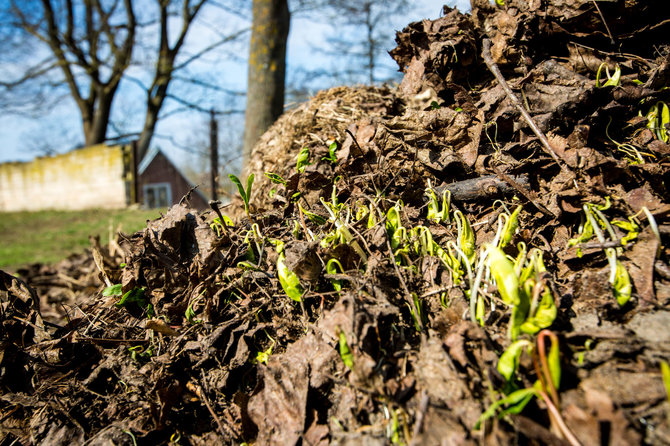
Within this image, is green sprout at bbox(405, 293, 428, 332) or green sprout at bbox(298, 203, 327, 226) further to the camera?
green sprout at bbox(298, 203, 327, 226)

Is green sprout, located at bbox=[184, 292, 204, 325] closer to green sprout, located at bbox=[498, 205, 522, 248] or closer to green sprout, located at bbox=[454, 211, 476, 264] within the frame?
green sprout, located at bbox=[454, 211, 476, 264]

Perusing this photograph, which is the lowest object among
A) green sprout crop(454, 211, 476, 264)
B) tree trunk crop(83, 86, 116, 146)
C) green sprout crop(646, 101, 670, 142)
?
green sprout crop(454, 211, 476, 264)

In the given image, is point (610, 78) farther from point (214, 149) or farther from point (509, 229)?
point (214, 149)

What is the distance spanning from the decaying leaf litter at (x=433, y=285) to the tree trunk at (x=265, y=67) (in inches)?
146

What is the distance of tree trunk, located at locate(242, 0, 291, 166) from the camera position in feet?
18.6

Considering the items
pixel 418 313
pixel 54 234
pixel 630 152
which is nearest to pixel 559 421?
pixel 418 313

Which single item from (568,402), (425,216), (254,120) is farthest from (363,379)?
(254,120)

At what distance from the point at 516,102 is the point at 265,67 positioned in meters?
4.80

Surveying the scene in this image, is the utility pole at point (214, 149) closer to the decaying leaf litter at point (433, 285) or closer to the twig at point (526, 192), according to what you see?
the decaying leaf litter at point (433, 285)

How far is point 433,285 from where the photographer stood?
1.35m

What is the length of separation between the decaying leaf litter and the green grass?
2.09m

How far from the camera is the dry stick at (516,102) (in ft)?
5.35

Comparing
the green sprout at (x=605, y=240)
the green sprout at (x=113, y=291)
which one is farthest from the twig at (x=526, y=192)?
the green sprout at (x=113, y=291)

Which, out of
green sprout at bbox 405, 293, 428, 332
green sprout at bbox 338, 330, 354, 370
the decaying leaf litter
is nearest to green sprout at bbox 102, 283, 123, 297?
the decaying leaf litter
